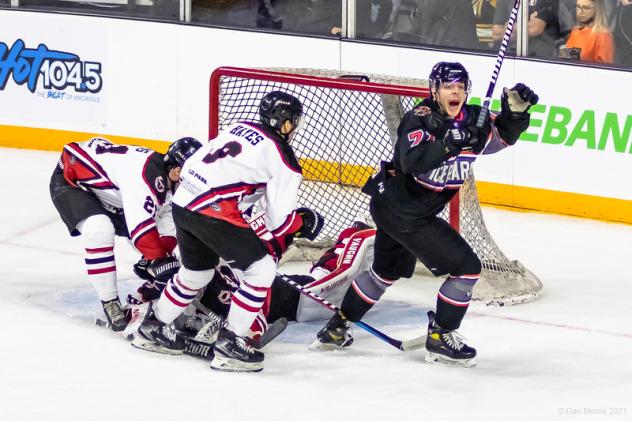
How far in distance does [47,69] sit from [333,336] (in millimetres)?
3653

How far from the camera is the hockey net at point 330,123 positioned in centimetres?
621

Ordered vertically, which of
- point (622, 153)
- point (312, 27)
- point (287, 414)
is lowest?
point (287, 414)

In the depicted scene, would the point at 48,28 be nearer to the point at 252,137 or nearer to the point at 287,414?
the point at 252,137

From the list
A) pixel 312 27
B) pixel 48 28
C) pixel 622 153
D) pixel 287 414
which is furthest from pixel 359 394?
pixel 48 28

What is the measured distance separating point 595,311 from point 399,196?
50.8 inches

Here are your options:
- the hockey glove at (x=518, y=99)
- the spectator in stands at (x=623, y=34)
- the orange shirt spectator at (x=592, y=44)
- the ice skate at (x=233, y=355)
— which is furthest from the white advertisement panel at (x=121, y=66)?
the ice skate at (x=233, y=355)

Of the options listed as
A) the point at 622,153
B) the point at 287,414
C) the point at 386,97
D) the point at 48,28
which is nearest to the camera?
the point at 287,414

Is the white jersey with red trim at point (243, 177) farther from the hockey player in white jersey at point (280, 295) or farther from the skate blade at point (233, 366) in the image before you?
the skate blade at point (233, 366)

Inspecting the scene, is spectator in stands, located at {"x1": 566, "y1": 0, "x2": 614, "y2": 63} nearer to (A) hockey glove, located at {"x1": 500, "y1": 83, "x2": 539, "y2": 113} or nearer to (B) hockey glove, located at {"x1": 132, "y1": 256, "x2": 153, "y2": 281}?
(A) hockey glove, located at {"x1": 500, "y1": 83, "x2": 539, "y2": 113}

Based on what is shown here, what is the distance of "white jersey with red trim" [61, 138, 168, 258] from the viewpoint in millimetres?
5129

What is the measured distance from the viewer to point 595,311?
19.1ft

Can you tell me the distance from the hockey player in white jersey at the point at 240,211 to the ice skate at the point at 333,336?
1.07 feet

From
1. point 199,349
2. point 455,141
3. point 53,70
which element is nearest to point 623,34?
point 455,141
